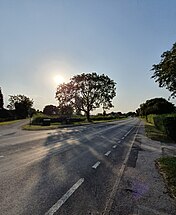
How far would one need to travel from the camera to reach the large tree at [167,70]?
17.2m

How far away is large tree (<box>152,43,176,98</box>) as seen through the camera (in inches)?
676

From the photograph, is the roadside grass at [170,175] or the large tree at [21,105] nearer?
the roadside grass at [170,175]

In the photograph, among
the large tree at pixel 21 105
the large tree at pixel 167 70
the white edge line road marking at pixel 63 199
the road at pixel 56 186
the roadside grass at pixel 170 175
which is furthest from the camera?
the large tree at pixel 21 105

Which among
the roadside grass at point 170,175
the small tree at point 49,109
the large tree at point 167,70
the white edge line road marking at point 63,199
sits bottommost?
the roadside grass at point 170,175

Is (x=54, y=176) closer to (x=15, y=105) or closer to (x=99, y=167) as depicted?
(x=99, y=167)

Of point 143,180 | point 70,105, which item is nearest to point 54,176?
point 143,180

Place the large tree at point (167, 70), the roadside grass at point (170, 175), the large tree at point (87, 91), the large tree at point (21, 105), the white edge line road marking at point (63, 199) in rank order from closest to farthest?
the white edge line road marking at point (63, 199), the roadside grass at point (170, 175), the large tree at point (167, 70), the large tree at point (87, 91), the large tree at point (21, 105)

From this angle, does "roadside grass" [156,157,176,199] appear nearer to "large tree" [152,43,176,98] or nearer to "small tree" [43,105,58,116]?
"large tree" [152,43,176,98]

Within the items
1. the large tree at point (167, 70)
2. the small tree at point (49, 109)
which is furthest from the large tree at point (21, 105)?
the large tree at point (167, 70)

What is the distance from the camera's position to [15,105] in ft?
391

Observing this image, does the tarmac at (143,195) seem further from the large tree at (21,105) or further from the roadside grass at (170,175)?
the large tree at (21,105)

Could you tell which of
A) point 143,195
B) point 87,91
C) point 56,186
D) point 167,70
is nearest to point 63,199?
point 56,186

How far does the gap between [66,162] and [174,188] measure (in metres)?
4.42

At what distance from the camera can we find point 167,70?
18.0m
